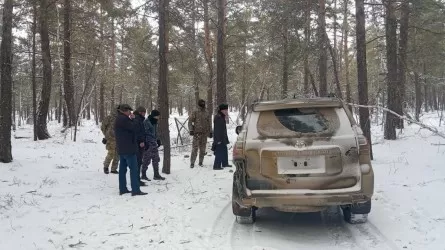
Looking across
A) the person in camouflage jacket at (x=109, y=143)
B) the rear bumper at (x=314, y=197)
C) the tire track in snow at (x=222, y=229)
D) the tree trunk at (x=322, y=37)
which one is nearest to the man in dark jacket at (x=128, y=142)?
the tire track in snow at (x=222, y=229)

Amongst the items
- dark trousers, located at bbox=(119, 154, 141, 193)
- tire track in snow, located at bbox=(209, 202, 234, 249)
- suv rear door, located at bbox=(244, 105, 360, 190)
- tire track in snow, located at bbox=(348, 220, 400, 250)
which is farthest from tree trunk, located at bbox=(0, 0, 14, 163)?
tire track in snow, located at bbox=(348, 220, 400, 250)

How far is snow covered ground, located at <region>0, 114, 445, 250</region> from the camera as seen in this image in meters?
5.40

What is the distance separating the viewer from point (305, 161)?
213 inches

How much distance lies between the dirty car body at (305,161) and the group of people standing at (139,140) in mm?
3356

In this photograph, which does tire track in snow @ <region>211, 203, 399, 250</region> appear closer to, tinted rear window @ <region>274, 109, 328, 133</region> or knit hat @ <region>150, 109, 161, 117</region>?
tinted rear window @ <region>274, 109, 328, 133</region>

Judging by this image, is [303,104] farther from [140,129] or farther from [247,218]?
[140,129]

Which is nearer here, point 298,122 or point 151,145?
→ point 298,122

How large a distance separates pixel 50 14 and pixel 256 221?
16.0 meters

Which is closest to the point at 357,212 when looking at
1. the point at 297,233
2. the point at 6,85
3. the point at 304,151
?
the point at 297,233

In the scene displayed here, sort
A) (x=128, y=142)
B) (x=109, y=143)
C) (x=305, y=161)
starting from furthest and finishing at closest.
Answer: (x=109, y=143) → (x=128, y=142) → (x=305, y=161)

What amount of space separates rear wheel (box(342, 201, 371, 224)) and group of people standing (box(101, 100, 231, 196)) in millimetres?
4373

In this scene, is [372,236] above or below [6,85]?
below

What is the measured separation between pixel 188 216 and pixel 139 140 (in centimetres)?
301

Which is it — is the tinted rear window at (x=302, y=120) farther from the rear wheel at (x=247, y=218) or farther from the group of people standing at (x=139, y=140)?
the group of people standing at (x=139, y=140)
